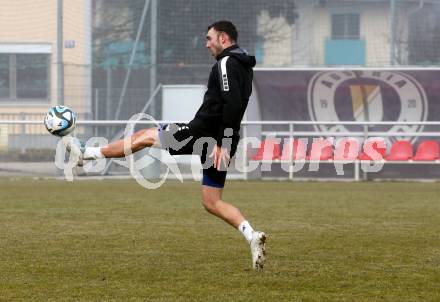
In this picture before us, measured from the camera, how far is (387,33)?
23.8 metres

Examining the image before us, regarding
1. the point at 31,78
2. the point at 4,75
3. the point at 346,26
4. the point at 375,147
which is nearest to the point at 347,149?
the point at 375,147

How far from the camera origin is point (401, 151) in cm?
2178

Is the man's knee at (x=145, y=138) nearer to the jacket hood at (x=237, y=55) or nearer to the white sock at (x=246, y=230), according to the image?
the jacket hood at (x=237, y=55)

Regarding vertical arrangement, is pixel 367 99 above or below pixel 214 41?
below

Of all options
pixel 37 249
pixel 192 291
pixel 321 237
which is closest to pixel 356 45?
pixel 321 237

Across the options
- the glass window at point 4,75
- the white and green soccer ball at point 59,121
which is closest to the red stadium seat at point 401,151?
the glass window at point 4,75

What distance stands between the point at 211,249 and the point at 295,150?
43.5 ft

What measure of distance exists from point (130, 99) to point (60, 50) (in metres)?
2.17

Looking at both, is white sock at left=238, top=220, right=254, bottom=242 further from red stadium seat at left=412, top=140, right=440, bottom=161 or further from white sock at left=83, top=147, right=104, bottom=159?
red stadium seat at left=412, top=140, right=440, bottom=161

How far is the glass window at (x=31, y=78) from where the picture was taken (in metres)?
24.4

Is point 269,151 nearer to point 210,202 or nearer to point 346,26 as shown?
point 346,26

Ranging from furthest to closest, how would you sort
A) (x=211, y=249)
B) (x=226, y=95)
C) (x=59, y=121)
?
(x=211, y=249)
(x=59, y=121)
(x=226, y=95)

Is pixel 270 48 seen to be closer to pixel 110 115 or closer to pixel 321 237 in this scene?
pixel 110 115

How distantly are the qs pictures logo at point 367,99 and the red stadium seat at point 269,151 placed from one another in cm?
156
